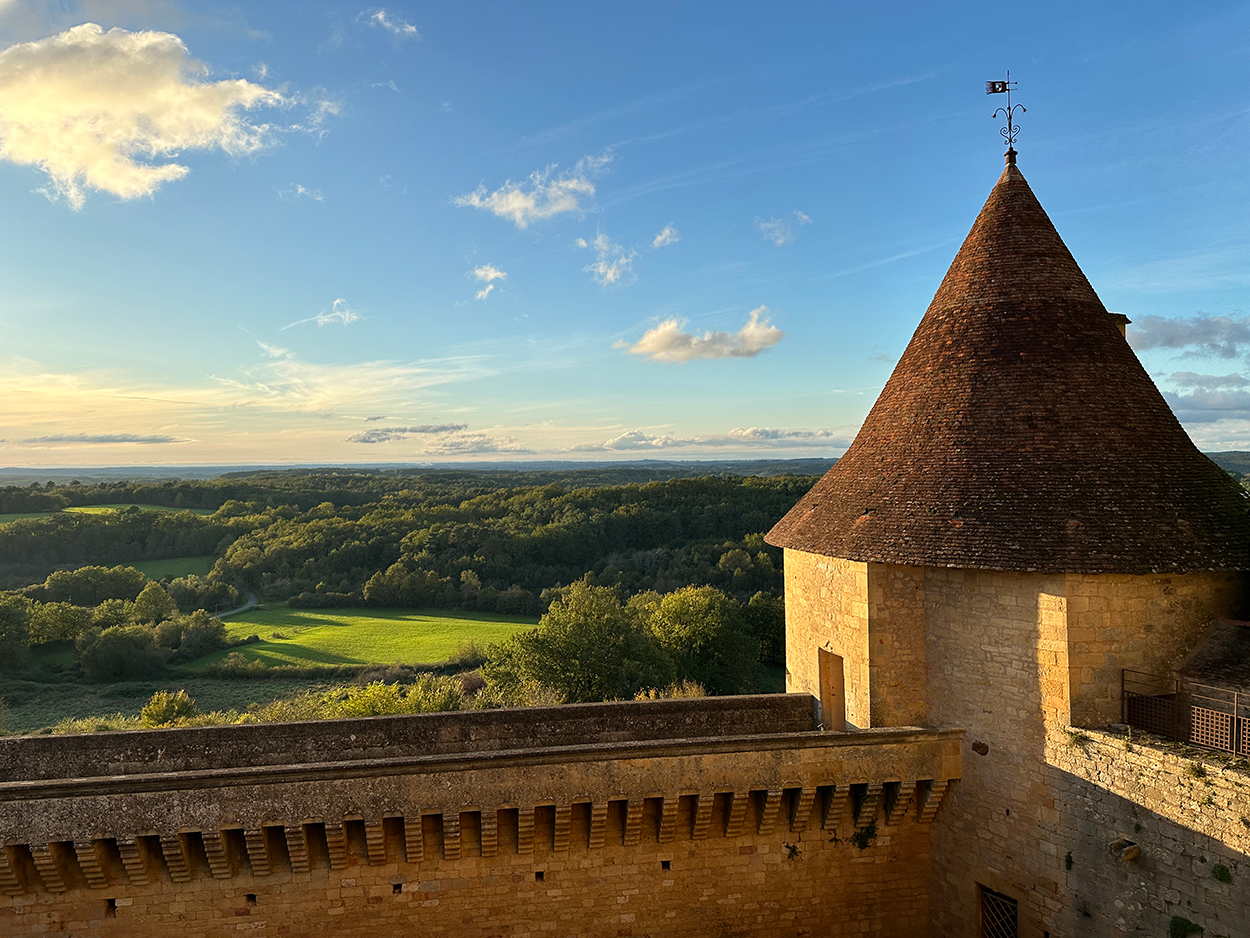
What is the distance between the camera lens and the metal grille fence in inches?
346

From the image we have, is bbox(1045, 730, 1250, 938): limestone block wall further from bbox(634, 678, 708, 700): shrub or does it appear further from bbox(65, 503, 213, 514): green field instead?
bbox(65, 503, 213, 514): green field

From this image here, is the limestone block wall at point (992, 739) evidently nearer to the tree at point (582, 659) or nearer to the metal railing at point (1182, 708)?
the metal railing at point (1182, 708)

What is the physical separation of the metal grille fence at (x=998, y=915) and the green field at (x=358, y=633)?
36781 millimetres

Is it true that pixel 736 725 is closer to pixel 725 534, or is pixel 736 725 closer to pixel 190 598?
pixel 725 534

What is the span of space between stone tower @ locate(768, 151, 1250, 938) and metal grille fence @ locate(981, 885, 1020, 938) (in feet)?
0.19

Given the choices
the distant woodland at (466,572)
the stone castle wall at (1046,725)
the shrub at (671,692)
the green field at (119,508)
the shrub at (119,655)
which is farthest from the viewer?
the green field at (119,508)

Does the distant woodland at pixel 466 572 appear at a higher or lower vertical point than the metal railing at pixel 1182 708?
lower

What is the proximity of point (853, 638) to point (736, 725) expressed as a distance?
2.71m

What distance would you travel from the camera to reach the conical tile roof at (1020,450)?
8.46 metres

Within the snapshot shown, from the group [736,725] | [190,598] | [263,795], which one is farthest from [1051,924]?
[190,598]

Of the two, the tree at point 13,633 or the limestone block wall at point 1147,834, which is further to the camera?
the tree at point 13,633

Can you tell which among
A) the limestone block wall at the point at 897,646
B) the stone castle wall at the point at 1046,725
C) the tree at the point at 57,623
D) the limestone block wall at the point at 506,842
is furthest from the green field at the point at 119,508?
the stone castle wall at the point at 1046,725

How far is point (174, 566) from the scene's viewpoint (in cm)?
7119

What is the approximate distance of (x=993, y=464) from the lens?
9.34 metres
